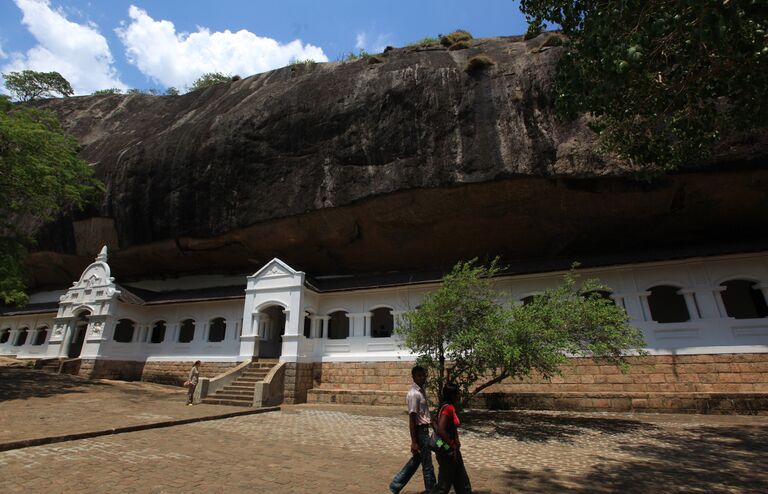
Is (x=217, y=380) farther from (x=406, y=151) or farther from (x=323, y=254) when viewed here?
(x=406, y=151)

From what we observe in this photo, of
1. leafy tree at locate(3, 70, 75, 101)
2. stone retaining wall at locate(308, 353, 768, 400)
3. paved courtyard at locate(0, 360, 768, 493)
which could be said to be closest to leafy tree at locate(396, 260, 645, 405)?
paved courtyard at locate(0, 360, 768, 493)

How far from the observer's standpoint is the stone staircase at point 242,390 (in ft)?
44.2

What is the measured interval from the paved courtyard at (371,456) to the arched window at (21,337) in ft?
63.5

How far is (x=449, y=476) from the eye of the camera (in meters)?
4.20

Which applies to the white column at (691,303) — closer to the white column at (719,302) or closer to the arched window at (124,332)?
the white column at (719,302)

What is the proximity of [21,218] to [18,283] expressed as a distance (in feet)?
33.4

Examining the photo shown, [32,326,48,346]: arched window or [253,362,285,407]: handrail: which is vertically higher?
[32,326,48,346]: arched window

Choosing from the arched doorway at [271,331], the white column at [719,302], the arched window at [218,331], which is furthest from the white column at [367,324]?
the white column at [719,302]

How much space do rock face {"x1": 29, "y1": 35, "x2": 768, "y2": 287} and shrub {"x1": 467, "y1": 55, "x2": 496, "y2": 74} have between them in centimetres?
29

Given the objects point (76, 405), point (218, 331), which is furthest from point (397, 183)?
point (218, 331)

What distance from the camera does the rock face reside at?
1423cm

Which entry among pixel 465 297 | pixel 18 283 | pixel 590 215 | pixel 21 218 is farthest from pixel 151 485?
pixel 21 218

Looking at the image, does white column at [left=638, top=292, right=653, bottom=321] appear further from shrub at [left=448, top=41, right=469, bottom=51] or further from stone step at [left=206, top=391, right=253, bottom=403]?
stone step at [left=206, top=391, right=253, bottom=403]

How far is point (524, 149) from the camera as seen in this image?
560 inches
